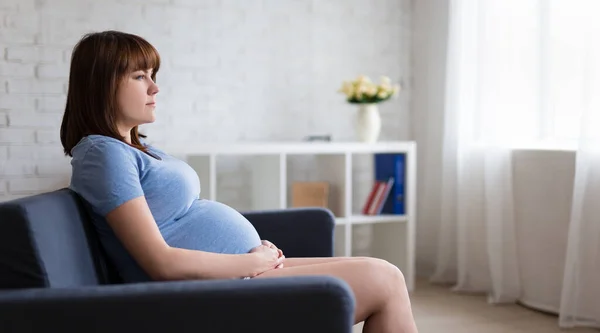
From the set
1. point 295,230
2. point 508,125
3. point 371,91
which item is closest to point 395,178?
point 371,91

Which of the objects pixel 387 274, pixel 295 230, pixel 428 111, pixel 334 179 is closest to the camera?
pixel 387 274

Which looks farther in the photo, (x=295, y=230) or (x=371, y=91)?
(x=371, y=91)

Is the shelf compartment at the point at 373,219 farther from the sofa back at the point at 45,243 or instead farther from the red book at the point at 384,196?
the sofa back at the point at 45,243

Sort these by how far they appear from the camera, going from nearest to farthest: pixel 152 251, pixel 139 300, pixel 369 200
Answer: pixel 139 300 < pixel 152 251 < pixel 369 200

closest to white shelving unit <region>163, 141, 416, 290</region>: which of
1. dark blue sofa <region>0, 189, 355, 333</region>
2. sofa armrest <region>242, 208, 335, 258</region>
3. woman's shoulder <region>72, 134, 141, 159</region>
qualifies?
sofa armrest <region>242, 208, 335, 258</region>

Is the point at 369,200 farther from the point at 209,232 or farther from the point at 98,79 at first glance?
the point at 98,79

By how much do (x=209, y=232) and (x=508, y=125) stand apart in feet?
7.58

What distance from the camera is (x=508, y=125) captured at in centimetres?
392

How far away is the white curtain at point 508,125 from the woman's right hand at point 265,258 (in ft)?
5.89

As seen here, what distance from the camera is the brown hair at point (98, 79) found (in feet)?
6.35

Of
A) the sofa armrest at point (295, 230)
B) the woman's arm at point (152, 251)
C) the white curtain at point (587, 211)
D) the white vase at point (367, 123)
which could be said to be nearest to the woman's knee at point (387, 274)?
the woman's arm at point (152, 251)

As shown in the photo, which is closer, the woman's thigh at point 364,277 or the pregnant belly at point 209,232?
the woman's thigh at point 364,277

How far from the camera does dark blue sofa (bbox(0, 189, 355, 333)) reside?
1538mm

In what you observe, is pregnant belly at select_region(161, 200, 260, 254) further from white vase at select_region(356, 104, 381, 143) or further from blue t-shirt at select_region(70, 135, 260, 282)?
white vase at select_region(356, 104, 381, 143)
